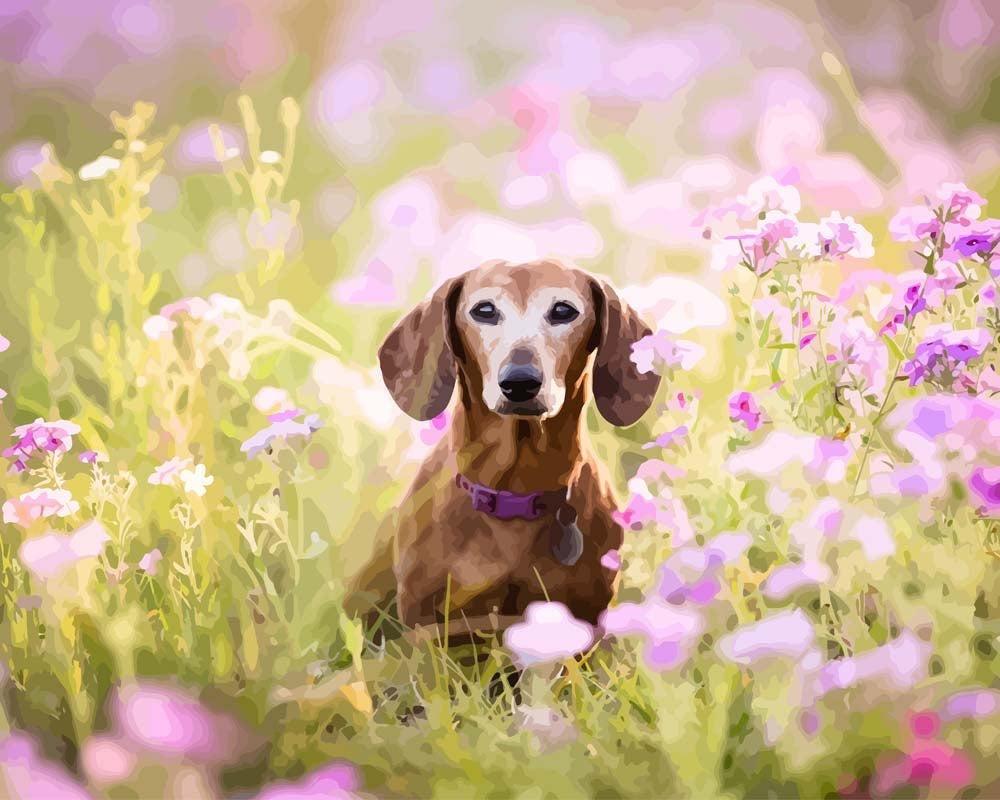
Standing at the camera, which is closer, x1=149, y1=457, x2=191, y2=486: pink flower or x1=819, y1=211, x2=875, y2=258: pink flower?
x1=819, y1=211, x2=875, y2=258: pink flower

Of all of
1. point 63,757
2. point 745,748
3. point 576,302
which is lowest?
point 63,757

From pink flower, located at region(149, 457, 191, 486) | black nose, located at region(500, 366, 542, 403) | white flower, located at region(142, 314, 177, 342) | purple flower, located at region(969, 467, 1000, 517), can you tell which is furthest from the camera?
white flower, located at region(142, 314, 177, 342)

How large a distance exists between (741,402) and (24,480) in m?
1.60

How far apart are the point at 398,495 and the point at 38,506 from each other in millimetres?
811

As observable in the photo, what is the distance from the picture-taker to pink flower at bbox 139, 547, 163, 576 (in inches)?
89.8

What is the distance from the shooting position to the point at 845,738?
1.86m

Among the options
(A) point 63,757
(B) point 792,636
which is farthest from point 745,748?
(A) point 63,757

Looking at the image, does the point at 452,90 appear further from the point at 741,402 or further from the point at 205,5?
the point at 741,402

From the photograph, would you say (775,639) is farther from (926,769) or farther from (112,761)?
(112,761)

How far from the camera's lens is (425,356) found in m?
2.41

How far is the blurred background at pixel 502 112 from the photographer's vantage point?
2.85 m

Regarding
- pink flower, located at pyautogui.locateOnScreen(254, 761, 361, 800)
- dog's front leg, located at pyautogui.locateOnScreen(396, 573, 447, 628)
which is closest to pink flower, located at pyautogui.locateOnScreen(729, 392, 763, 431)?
dog's front leg, located at pyautogui.locateOnScreen(396, 573, 447, 628)

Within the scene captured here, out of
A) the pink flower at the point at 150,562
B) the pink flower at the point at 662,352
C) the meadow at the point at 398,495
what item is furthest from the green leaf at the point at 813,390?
the pink flower at the point at 150,562

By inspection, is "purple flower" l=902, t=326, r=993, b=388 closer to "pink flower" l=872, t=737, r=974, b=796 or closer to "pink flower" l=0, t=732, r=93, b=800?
"pink flower" l=872, t=737, r=974, b=796
